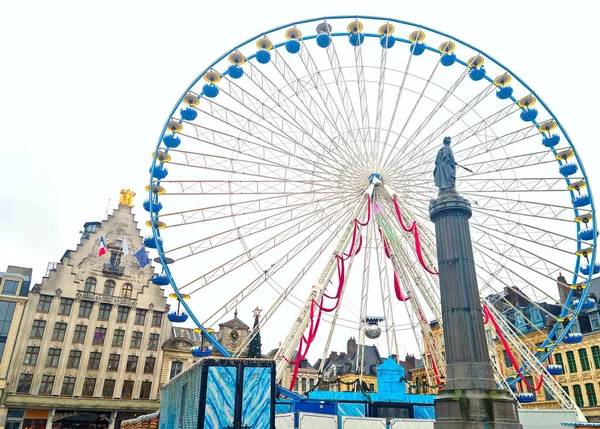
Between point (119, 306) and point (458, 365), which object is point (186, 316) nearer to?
A: point (458, 365)

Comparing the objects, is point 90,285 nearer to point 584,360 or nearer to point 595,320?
point 584,360

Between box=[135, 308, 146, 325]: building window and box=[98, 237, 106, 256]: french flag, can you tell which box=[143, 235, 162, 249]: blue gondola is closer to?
box=[98, 237, 106, 256]: french flag

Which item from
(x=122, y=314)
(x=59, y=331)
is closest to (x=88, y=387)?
(x=59, y=331)

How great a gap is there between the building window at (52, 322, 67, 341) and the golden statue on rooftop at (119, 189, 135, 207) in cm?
1270

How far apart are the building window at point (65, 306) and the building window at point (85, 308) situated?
2.80 feet

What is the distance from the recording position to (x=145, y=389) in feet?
135

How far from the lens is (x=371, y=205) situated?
81.7 ft

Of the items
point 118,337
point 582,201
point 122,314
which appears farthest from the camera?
point 122,314

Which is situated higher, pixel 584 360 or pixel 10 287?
pixel 10 287

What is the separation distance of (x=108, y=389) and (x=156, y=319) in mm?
7001

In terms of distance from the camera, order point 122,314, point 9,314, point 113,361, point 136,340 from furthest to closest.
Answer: point 122,314 < point 136,340 < point 113,361 < point 9,314

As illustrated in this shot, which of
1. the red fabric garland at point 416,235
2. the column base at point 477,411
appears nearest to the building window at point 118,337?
the red fabric garland at point 416,235

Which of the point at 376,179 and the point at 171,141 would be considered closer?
the point at 171,141

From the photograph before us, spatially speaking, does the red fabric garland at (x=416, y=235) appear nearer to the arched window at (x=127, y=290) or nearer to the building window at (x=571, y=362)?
the building window at (x=571, y=362)
